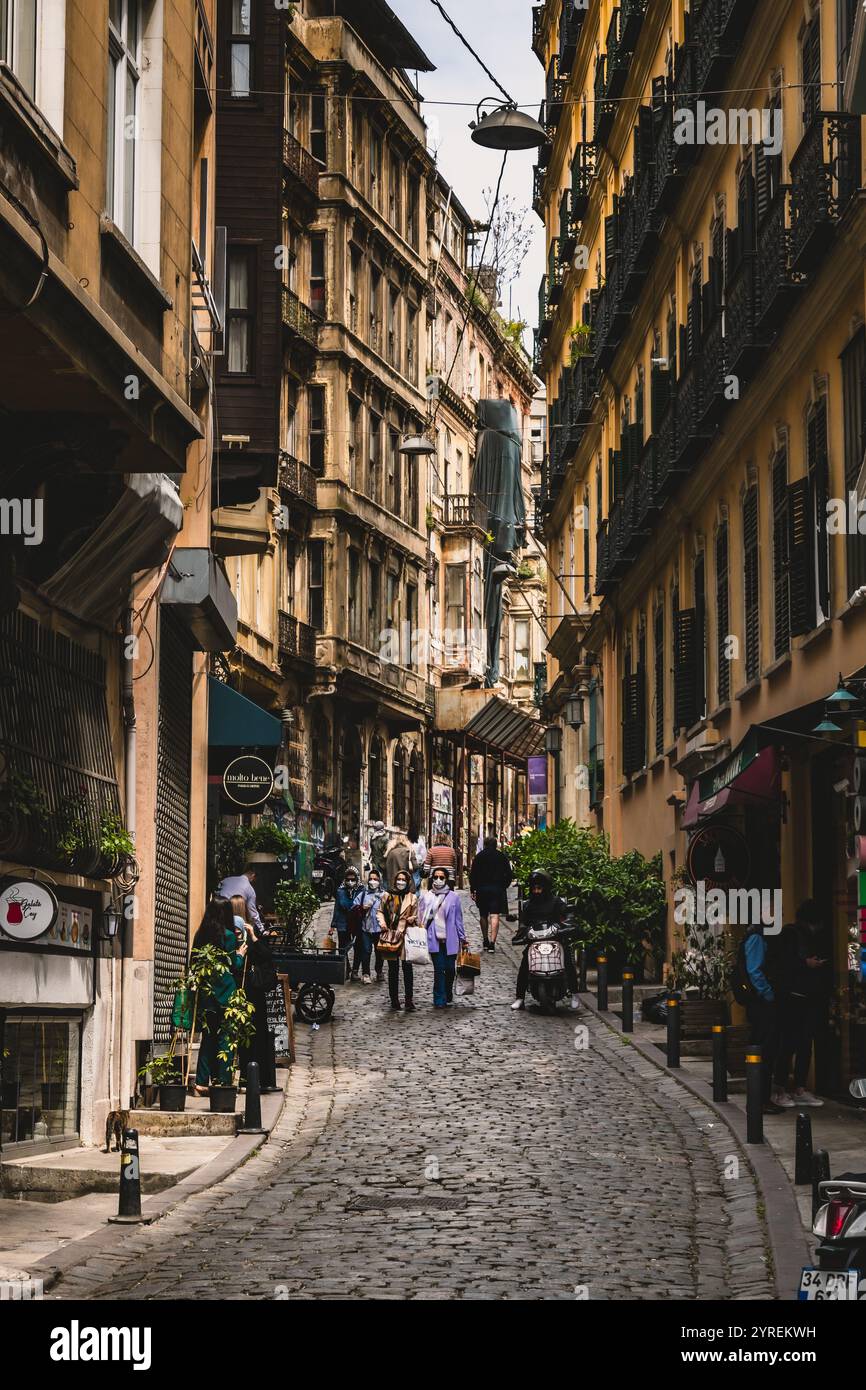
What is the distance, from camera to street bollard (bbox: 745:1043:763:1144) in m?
15.3

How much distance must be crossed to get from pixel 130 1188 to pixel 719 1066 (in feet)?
22.9

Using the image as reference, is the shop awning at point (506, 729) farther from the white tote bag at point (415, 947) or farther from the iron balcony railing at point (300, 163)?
the white tote bag at point (415, 947)

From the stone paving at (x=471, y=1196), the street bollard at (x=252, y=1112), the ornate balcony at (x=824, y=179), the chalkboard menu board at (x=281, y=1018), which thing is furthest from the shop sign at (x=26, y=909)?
the ornate balcony at (x=824, y=179)

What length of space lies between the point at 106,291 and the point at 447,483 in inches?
2061

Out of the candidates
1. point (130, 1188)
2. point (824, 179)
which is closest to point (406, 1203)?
point (130, 1188)

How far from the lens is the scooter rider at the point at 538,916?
26047mm

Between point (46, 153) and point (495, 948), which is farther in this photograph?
point (495, 948)

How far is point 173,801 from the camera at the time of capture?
2045cm

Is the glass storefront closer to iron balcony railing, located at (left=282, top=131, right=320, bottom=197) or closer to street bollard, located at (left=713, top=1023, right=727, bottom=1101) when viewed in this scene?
street bollard, located at (left=713, top=1023, right=727, bottom=1101)

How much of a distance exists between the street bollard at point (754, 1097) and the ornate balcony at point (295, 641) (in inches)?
1237

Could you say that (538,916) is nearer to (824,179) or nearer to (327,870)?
(824,179)
